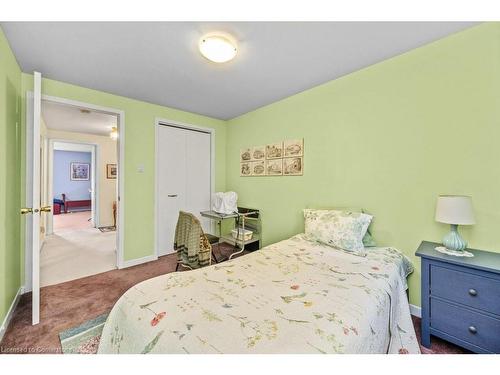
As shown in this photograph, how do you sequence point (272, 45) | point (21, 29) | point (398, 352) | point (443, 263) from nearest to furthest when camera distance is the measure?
point (398, 352)
point (443, 263)
point (21, 29)
point (272, 45)

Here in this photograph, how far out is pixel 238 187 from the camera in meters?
3.80

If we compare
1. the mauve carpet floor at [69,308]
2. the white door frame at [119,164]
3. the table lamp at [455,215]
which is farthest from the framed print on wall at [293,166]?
the white door frame at [119,164]

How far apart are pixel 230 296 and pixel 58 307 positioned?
6.44 feet

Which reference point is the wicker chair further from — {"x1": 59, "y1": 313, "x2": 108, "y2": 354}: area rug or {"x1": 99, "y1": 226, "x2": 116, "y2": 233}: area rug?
{"x1": 99, "y1": 226, "x2": 116, "y2": 233}: area rug

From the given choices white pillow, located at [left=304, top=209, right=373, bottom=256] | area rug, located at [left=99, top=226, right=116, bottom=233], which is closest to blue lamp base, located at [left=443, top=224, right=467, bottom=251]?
white pillow, located at [left=304, top=209, right=373, bottom=256]

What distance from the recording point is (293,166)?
2.88 m

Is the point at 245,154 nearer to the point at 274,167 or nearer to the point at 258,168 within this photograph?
the point at 258,168

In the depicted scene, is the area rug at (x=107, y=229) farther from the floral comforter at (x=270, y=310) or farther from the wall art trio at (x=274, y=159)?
the floral comforter at (x=270, y=310)

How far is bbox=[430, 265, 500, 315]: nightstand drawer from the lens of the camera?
4.34 ft

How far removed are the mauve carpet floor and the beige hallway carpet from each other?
0.26m

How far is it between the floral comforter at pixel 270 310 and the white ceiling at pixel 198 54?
1.82 m

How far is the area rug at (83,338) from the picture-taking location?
4.92 ft

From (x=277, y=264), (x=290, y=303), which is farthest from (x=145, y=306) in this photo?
(x=277, y=264)
